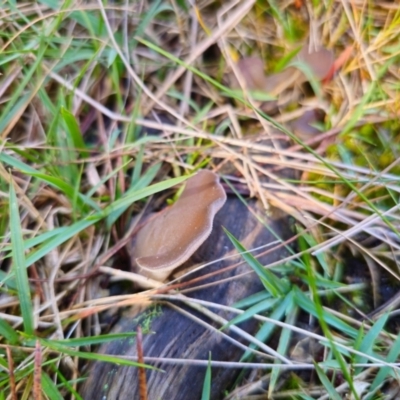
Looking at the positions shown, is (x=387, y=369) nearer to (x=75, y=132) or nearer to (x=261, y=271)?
(x=261, y=271)

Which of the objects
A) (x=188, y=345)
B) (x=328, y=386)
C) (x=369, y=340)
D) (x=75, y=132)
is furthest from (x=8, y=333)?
(x=369, y=340)

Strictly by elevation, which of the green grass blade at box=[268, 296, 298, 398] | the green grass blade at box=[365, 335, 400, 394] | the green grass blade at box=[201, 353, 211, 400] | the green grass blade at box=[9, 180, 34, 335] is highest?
the green grass blade at box=[9, 180, 34, 335]

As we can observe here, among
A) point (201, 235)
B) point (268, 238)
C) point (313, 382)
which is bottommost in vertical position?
point (313, 382)

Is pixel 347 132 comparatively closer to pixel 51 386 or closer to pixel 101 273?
pixel 101 273

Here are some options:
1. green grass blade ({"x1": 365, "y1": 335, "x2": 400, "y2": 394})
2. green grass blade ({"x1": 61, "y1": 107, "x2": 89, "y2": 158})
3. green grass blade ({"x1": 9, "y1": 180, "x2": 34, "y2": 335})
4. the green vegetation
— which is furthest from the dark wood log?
green grass blade ({"x1": 61, "y1": 107, "x2": 89, "y2": 158})

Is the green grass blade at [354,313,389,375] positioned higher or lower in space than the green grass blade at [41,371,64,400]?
lower

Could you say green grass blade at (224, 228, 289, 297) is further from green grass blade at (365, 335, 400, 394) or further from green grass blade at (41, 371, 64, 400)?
green grass blade at (41, 371, 64, 400)

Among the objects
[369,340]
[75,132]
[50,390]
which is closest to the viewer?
[50,390]

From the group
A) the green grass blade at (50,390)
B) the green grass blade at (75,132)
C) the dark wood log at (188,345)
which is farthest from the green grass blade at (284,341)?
the green grass blade at (75,132)

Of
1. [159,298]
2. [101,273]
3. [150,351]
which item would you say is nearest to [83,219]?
[101,273]
